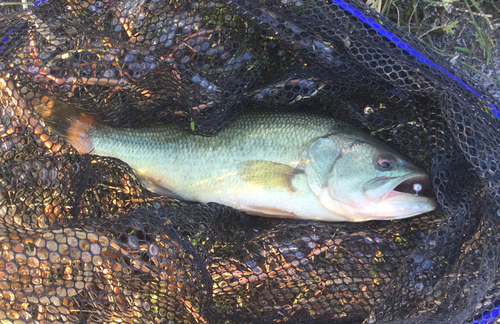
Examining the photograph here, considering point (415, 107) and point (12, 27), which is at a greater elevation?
point (12, 27)

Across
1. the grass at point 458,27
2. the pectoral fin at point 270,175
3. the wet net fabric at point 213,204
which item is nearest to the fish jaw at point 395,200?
the wet net fabric at point 213,204

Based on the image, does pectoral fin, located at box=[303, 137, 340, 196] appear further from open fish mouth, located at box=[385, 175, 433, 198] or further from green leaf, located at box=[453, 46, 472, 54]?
green leaf, located at box=[453, 46, 472, 54]

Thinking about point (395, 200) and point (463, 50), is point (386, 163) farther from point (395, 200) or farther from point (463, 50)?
point (463, 50)

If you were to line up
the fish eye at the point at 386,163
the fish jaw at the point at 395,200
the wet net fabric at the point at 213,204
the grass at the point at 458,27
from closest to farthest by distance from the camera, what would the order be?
the wet net fabric at the point at 213,204, the fish jaw at the point at 395,200, the fish eye at the point at 386,163, the grass at the point at 458,27

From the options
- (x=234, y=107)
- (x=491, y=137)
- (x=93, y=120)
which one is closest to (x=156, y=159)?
(x=93, y=120)

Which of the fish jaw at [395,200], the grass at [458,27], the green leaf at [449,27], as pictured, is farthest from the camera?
the grass at [458,27]

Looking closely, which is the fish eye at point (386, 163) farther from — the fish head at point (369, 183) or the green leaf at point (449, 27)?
the green leaf at point (449, 27)

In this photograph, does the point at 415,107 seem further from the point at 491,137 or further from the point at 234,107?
the point at 234,107
